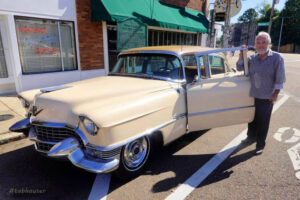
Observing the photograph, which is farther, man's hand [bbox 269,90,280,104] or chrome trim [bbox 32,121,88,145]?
man's hand [bbox 269,90,280,104]

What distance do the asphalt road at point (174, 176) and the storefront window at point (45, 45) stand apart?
13.1 feet

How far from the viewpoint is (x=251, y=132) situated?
4.07 m

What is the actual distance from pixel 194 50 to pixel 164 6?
325 inches

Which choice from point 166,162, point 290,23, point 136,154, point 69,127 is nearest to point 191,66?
point 166,162

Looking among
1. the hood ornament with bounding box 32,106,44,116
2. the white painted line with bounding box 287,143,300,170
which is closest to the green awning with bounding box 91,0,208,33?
the hood ornament with bounding box 32,106,44,116

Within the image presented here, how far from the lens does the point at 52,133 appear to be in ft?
8.75

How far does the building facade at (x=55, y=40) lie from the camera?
649cm

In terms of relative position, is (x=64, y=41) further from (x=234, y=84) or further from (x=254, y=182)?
(x=254, y=182)

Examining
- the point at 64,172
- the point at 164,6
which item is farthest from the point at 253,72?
the point at 164,6

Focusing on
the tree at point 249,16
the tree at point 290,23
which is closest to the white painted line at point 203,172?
the tree at point 290,23

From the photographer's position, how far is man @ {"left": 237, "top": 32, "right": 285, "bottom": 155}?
3.27 m

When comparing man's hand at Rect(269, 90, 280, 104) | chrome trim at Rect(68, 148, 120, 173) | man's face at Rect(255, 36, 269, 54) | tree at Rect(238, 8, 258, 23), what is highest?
tree at Rect(238, 8, 258, 23)

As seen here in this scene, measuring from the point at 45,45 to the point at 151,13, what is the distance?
15.9 feet

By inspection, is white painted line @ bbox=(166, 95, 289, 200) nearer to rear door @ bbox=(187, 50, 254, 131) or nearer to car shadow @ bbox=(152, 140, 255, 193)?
car shadow @ bbox=(152, 140, 255, 193)
